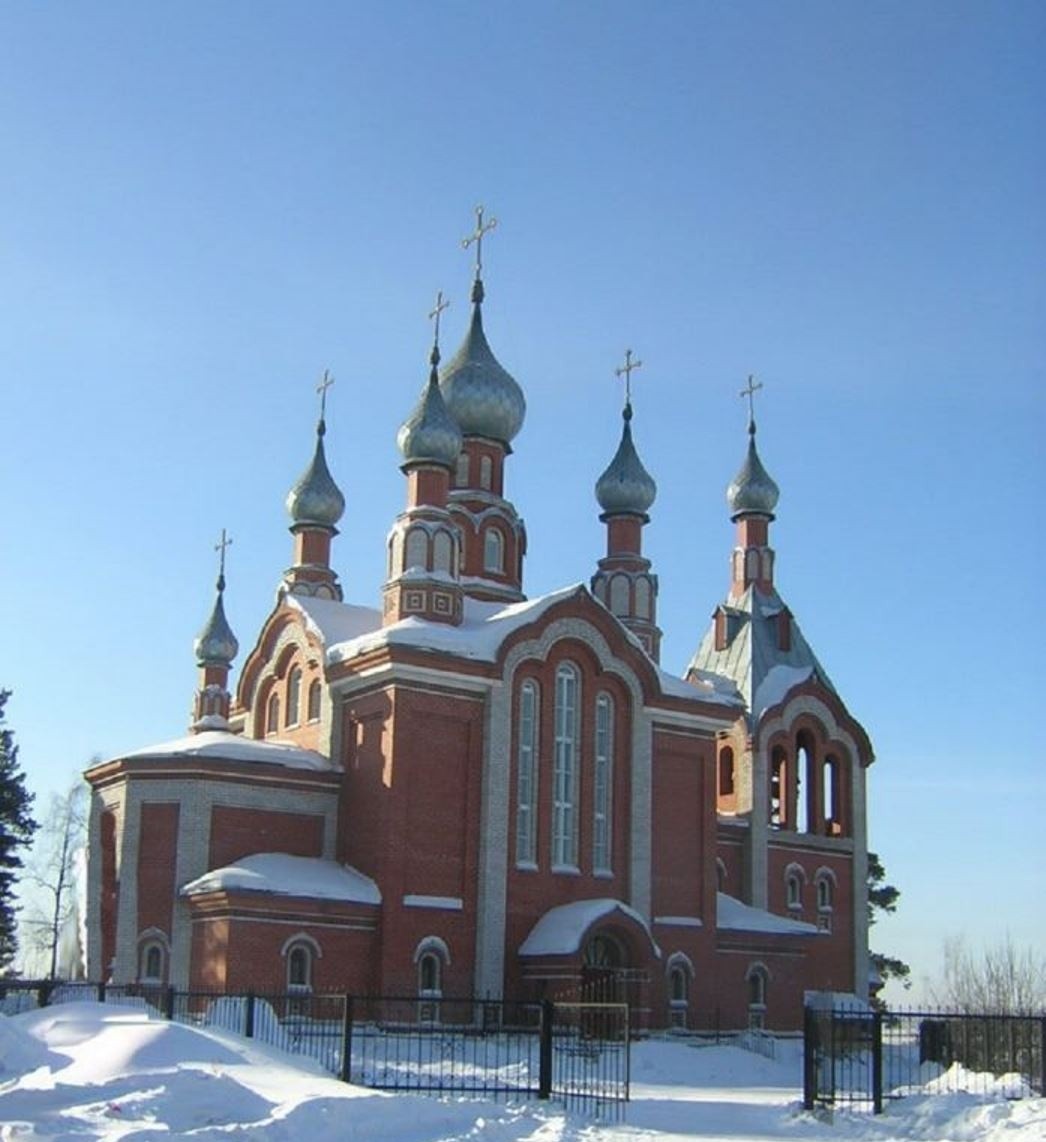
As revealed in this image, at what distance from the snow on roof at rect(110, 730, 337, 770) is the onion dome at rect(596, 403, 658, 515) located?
31.3 feet

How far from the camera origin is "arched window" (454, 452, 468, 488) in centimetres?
3400

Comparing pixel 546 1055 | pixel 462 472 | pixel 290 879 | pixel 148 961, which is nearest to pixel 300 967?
pixel 290 879

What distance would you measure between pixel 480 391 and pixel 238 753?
10.1 meters

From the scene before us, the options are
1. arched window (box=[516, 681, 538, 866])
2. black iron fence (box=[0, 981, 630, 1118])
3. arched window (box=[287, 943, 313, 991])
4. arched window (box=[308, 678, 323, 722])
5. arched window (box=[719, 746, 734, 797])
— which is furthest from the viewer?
arched window (box=[719, 746, 734, 797])

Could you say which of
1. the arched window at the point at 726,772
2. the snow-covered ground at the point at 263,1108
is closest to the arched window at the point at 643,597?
the arched window at the point at 726,772

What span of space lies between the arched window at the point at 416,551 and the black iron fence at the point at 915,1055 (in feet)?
36.9

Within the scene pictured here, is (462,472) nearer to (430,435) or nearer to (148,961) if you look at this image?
(430,435)

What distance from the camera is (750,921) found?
3152 centimetres

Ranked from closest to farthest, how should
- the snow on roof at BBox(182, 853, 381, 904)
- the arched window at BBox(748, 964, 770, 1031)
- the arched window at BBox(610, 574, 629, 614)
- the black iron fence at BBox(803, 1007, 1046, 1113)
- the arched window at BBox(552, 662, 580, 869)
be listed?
the black iron fence at BBox(803, 1007, 1046, 1113)
the snow on roof at BBox(182, 853, 381, 904)
the arched window at BBox(552, 662, 580, 869)
the arched window at BBox(748, 964, 770, 1031)
the arched window at BBox(610, 574, 629, 614)

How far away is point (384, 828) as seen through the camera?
26656 mm

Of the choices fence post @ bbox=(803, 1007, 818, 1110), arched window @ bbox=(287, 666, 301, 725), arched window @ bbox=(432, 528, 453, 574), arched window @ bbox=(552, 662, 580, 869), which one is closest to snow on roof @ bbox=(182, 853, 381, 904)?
arched window @ bbox=(552, 662, 580, 869)

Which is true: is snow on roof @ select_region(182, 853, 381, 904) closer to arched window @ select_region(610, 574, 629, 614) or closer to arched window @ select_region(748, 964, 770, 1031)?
arched window @ select_region(748, 964, 770, 1031)

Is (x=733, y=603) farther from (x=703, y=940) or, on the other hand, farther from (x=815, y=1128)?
(x=815, y=1128)

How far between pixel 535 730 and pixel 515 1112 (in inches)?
606
